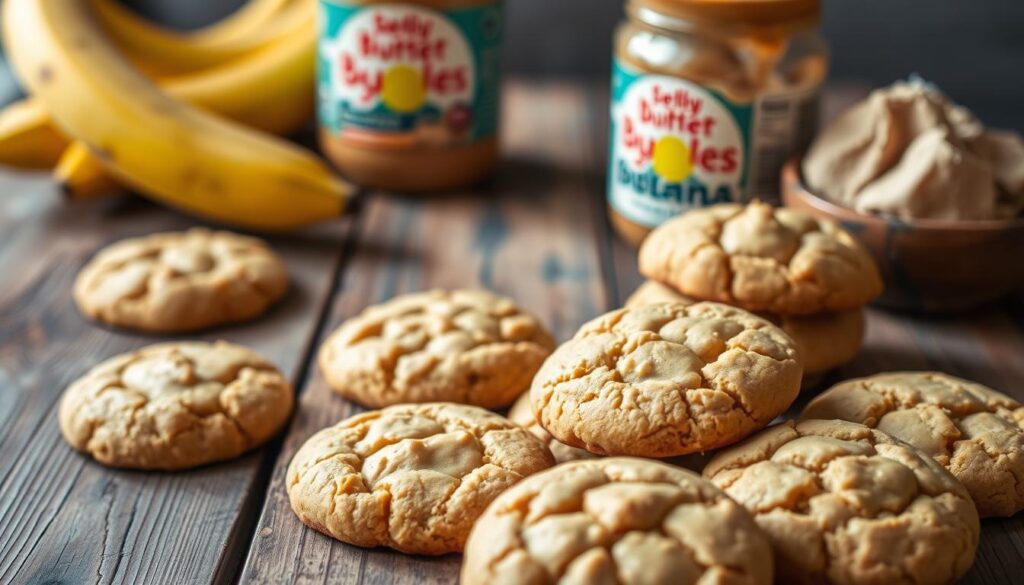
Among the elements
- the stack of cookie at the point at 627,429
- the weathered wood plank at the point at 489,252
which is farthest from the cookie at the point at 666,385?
the weathered wood plank at the point at 489,252

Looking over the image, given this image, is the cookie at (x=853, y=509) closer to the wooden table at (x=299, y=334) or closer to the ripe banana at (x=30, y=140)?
the wooden table at (x=299, y=334)

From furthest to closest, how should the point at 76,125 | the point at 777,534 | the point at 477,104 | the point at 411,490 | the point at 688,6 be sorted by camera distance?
the point at 477,104 < the point at 76,125 < the point at 688,6 < the point at 411,490 < the point at 777,534

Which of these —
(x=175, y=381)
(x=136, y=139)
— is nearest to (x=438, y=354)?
(x=175, y=381)

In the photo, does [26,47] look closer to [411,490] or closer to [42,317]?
[42,317]

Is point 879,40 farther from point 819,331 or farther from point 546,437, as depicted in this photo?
point 546,437

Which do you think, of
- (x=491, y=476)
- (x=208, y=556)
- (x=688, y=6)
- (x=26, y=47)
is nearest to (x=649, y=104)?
(x=688, y=6)

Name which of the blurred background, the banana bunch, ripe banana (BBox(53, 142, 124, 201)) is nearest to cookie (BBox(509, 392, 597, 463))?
the banana bunch

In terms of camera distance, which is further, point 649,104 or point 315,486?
point 649,104
